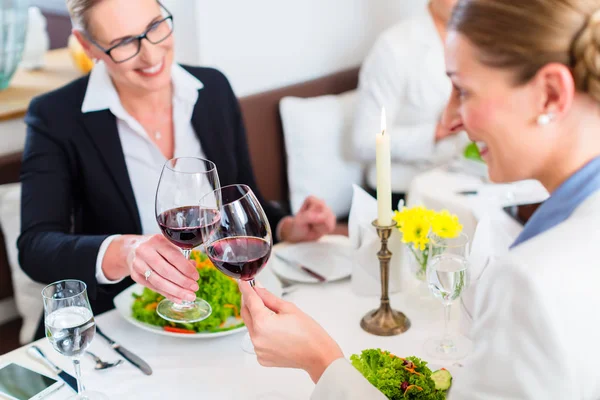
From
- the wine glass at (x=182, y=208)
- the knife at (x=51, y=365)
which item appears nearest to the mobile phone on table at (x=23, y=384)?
the knife at (x=51, y=365)

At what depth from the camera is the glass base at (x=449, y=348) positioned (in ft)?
4.23

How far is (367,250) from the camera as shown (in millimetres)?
1479

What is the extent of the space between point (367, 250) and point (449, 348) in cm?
28

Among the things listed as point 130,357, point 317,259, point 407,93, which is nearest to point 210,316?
point 130,357

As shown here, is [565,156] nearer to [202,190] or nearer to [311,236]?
[202,190]

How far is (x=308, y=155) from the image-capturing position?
2.72 m

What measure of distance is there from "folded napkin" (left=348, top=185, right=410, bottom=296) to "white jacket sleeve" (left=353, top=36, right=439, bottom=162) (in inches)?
45.7

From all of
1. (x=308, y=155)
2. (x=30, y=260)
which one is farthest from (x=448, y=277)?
(x=308, y=155)

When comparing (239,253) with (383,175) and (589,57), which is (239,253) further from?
(589,57)

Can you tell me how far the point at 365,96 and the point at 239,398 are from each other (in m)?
1.71

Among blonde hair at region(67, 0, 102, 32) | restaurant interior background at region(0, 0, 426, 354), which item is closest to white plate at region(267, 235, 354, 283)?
blonde hair at region(67, 0, 102, 32)

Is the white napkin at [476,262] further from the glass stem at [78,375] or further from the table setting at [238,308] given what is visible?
Result: the glass stem at [78,375]

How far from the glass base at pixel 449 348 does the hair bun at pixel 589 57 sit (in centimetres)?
57

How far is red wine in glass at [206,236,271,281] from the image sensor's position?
3.75 feet
